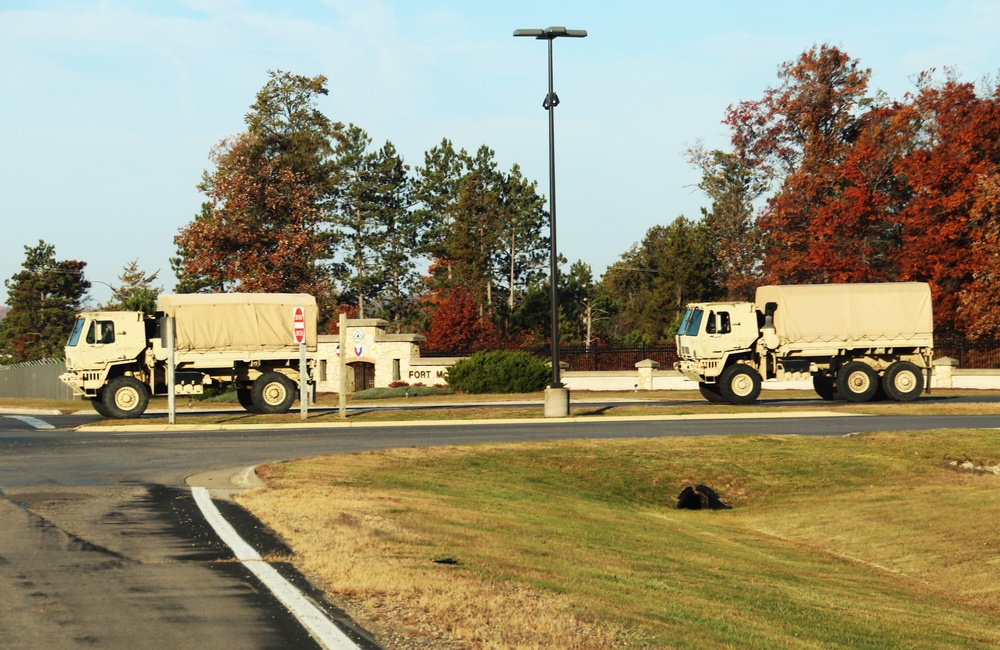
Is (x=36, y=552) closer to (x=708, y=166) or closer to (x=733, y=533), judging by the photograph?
(x=733, y=533)

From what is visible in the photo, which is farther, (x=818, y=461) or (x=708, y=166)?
(x=708, y=166)

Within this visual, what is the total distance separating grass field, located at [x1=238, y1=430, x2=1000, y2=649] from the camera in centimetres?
779

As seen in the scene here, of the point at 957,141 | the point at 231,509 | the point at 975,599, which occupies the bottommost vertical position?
the point at 975,599

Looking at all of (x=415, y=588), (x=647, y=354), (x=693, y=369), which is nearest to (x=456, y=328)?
(x=647, y=354)

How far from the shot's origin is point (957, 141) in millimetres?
46031

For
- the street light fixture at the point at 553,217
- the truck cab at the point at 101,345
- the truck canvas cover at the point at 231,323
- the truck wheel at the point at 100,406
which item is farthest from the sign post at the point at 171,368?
the street light fixture at the point at 553,217

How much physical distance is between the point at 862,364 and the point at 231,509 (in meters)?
24.1

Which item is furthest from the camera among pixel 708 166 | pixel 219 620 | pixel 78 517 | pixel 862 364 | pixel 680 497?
pixel 708 166

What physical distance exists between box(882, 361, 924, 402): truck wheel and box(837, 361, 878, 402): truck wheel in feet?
1.39

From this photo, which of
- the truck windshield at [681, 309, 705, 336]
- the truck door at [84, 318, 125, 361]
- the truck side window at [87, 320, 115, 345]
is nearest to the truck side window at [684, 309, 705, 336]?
the truck windshield at [681, 309, 705, 336]

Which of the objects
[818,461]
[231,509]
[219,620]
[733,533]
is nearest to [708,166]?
[818,461]

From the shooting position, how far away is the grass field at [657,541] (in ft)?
25.6

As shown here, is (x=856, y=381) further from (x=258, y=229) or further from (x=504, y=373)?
(x=258, y=229)

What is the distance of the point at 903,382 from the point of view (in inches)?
1282
